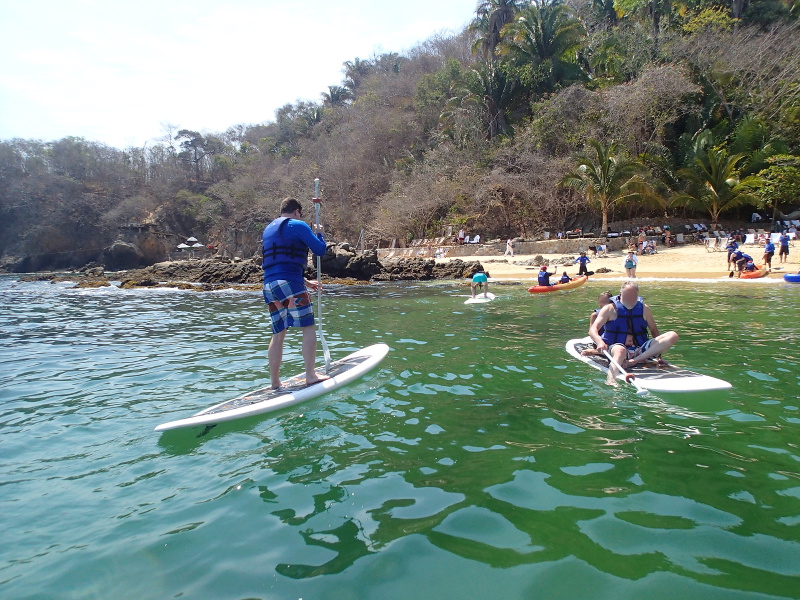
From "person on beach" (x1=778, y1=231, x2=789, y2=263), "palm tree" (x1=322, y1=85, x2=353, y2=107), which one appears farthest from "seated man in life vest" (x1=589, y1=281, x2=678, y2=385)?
"palm tree" (x1=322, y1=85, x2=353, y2=107)

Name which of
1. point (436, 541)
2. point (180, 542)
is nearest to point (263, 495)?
point (180, 542)

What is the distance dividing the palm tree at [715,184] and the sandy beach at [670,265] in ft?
11.7

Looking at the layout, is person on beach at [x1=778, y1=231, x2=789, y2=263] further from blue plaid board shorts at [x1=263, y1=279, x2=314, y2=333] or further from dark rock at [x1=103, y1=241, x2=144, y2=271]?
dark rock at [x1=103, y1=241, x2=144, y2=271]

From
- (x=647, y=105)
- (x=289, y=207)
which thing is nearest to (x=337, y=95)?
(x=647, y=105)

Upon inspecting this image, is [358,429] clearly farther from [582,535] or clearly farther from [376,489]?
[582,535]

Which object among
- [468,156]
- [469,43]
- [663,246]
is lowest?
[663,246]

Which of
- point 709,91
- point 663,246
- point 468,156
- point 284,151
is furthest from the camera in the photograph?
point 284,151

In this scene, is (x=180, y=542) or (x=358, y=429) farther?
(x=358, y=429)

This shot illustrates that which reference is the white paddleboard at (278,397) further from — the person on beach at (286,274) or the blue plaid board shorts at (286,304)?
the blue plaid board shorts at (286,304)

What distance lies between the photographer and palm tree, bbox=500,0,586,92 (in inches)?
1412

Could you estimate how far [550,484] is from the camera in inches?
139

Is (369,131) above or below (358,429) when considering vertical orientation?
above

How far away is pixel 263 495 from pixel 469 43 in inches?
2379

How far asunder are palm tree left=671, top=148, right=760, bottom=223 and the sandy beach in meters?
3.56
